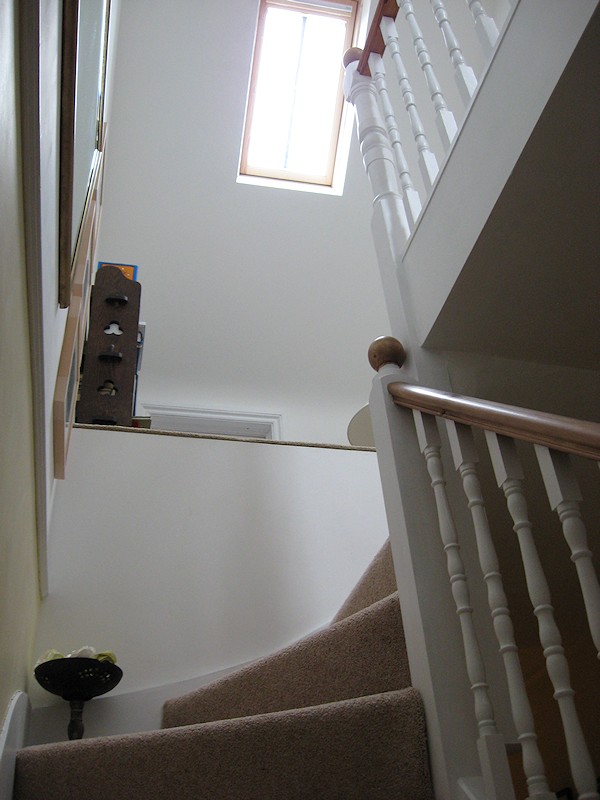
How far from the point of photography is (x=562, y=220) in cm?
160

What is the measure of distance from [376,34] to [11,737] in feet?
7.06

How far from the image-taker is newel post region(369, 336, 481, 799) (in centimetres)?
141

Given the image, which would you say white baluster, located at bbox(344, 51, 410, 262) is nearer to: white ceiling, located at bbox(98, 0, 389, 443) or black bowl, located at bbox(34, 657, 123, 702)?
black bowl, located at bbox(34, 657, 123, 702)

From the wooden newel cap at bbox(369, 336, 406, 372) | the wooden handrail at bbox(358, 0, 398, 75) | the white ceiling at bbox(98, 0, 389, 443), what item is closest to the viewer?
the wooden newel cap at bbox(369, 336, 406, 372)

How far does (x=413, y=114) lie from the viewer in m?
2.02

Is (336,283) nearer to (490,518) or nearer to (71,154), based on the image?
(490,518)

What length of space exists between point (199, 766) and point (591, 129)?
4.80ft

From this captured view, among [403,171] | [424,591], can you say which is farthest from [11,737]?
[403,171]

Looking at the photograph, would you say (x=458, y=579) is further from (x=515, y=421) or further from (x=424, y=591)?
(x=515, y=421)

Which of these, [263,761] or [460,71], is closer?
[263,761]

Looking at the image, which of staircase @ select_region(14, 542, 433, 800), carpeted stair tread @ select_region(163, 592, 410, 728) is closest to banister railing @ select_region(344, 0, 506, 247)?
carpeted stair tread @ select_region(163, 592, 410, 728)

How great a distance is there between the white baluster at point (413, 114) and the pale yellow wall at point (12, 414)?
1.13 m

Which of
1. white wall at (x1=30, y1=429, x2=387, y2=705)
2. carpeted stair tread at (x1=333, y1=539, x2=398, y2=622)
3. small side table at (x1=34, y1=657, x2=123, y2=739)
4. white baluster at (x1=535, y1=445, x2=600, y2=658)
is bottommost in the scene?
white baluster at (x1=535, y1=445, x2=600, y2=658)

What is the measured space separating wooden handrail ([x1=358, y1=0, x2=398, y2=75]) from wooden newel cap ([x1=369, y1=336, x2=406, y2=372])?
990mm
